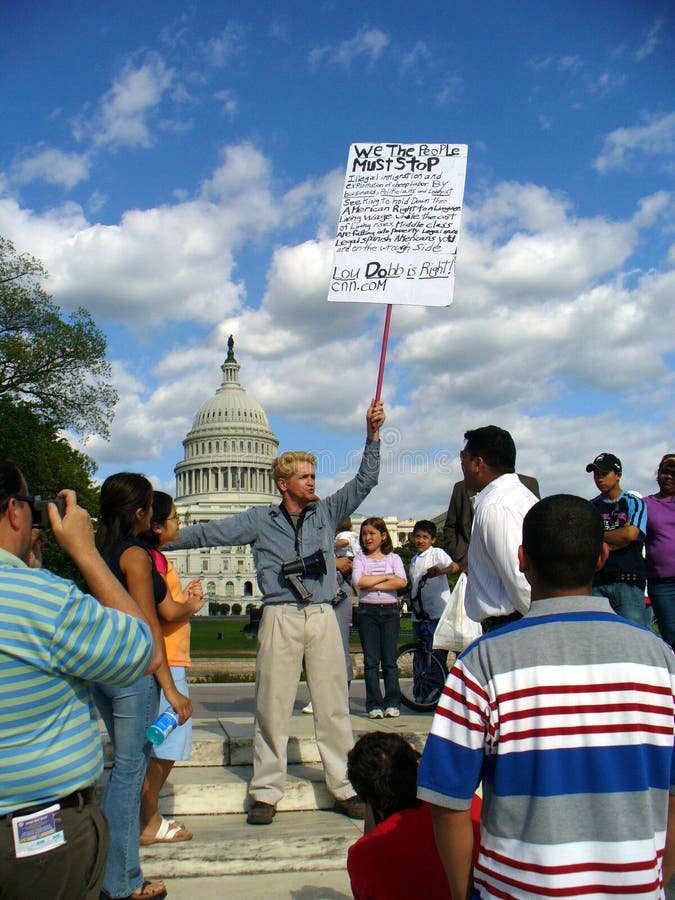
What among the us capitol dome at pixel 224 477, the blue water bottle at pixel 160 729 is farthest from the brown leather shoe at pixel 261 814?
the us capitol dome at pixel 224 477

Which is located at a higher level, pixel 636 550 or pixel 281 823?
pixel 636 550

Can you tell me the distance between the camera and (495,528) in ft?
12.9

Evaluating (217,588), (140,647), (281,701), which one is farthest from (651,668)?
(217,588)

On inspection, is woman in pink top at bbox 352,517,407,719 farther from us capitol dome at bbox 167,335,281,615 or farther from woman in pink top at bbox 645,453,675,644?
us capitol dome at bbox 167,335,281,615

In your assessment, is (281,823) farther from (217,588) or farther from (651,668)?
(217,588)

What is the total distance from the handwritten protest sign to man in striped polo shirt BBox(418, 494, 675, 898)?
413 cm

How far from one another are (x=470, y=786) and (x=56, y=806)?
3.39 feet

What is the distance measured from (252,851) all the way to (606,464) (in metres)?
3.59

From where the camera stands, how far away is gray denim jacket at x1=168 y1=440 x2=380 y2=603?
5.26 metres

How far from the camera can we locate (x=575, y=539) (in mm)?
2189

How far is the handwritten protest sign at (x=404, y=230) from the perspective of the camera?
5973mm

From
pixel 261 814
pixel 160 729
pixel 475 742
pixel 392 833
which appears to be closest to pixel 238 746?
pixel 261 814

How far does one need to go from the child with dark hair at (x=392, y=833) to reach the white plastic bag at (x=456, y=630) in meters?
2.23

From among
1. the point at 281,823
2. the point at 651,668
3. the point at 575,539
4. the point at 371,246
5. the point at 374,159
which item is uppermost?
the point at 374,159
